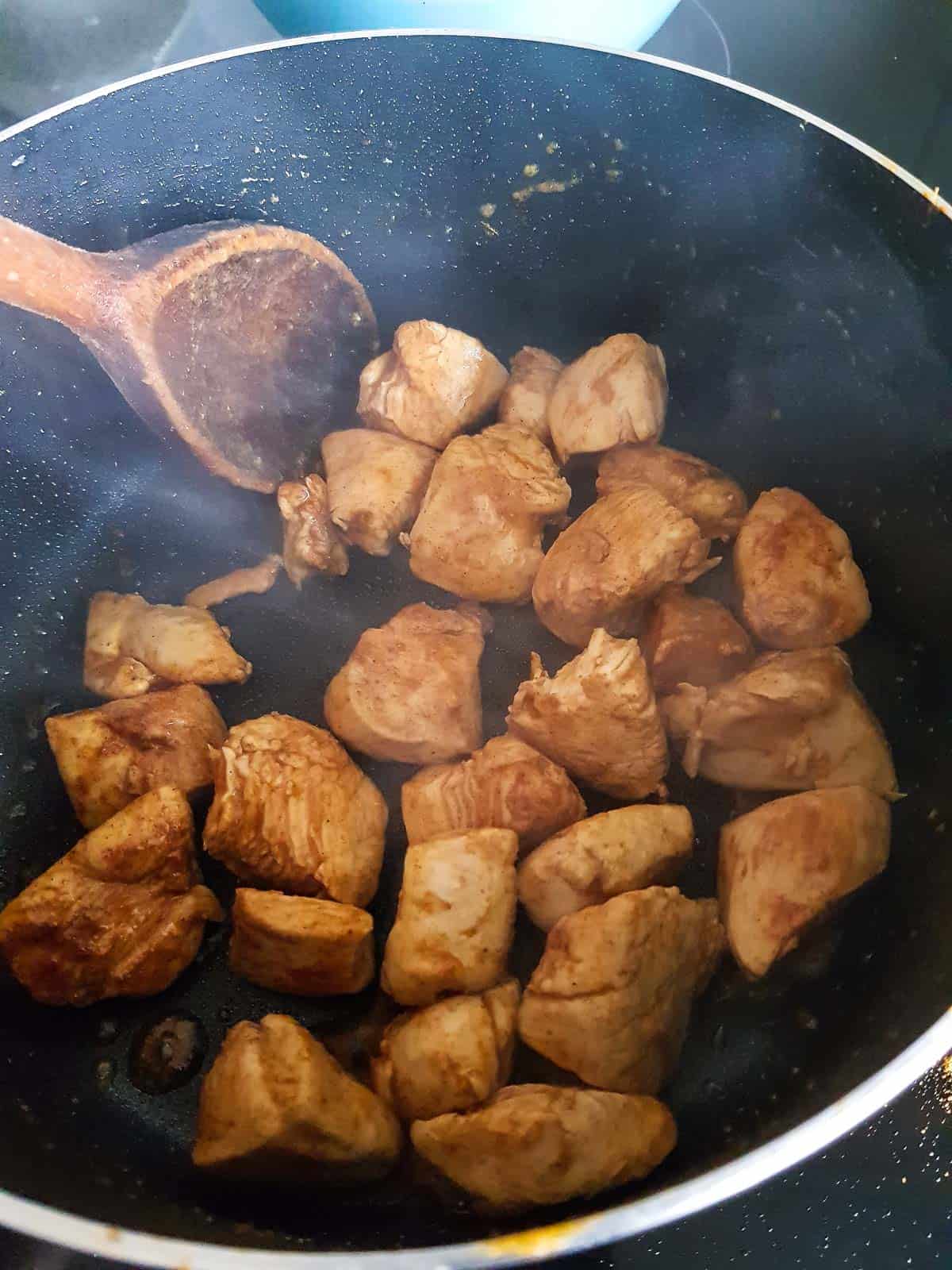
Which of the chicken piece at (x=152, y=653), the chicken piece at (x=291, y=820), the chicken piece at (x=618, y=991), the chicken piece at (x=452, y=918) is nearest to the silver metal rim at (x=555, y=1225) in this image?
the chicken piece at (x=618, y=991)

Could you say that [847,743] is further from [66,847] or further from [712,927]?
[66,847]

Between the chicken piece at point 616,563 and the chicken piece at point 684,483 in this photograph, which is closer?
the chicken piece at point 616,563

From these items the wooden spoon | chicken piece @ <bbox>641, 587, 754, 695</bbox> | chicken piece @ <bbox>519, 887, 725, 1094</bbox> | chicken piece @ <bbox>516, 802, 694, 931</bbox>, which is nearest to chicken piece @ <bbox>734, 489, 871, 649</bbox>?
chicken piece @ <bbox>641, 587, 754, 695</bbox>

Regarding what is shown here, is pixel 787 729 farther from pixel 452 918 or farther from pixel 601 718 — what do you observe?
pixel 452 918

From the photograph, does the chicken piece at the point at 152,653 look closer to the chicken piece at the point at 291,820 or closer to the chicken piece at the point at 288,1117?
the chicken piece at the point at 291,820

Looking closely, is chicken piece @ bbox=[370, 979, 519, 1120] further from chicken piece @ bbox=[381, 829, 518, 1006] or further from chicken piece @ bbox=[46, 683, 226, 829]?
chicken piece @ bbox=[46, 683, 226, 829]
